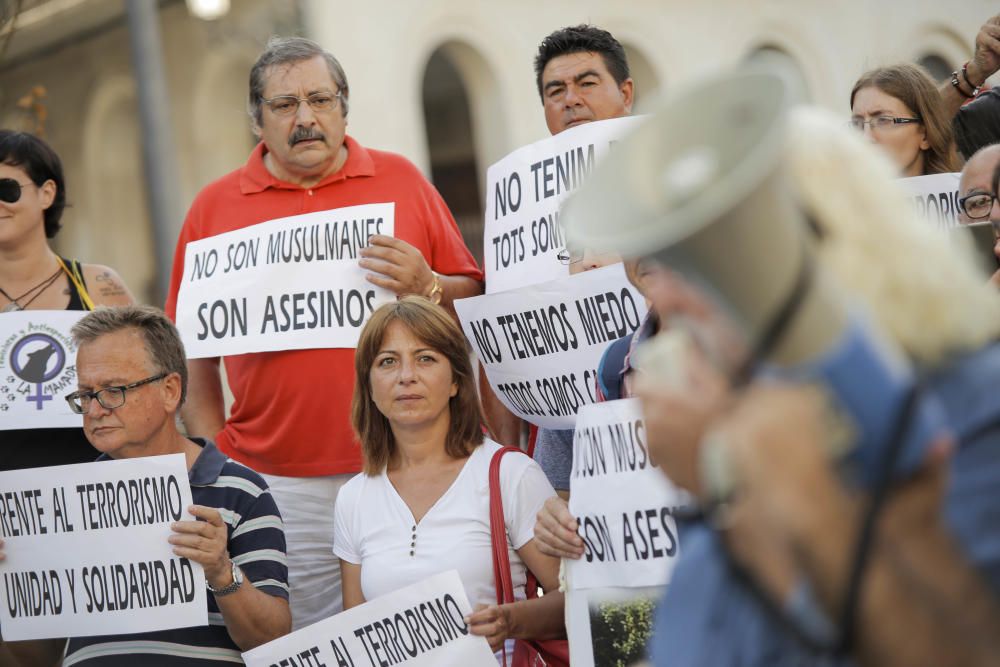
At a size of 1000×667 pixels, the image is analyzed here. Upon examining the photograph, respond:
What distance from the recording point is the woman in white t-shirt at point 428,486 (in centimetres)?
380

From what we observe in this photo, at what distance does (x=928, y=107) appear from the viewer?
4422 mm

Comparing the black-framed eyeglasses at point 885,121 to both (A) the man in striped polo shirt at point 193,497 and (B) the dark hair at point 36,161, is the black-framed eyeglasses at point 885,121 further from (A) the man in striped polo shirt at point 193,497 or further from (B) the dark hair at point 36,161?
(B) the dark hair at point 36,161

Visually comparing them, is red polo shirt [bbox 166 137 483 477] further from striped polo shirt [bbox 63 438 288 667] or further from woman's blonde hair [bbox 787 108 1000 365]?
woman's blonde hair [bbox 787 108 1000 365]

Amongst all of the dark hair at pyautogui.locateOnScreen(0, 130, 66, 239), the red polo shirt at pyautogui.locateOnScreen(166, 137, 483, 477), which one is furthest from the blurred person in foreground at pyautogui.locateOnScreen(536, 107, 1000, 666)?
the dark hair at pyautogui.locateOnScreen(0, 130, 66, 239)

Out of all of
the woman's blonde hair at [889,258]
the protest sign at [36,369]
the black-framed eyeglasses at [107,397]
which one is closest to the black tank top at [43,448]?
the protest sign at [36,369]

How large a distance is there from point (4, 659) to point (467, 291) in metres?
2.08

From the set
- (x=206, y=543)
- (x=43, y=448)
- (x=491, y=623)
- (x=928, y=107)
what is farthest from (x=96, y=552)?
(x=928, y=107)

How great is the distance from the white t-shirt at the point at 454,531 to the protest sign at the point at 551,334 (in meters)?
0.21

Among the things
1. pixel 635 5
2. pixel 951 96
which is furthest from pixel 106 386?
pixel 635 5

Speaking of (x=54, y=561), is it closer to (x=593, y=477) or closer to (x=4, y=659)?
(x=4, y=659)

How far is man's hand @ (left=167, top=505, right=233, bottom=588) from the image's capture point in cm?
366

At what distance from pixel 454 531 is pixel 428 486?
8.0 inches

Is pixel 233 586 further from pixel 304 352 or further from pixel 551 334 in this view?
pixel 551 334

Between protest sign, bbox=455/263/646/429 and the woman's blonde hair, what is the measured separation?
223 cm
